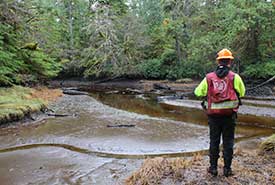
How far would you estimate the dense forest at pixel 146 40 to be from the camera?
20500mm

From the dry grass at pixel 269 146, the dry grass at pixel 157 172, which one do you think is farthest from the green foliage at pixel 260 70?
the dry grass at pixel 157 172

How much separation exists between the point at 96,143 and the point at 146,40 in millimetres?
25801

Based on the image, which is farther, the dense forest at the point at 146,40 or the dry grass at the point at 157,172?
the dense forest at the point at 146,40

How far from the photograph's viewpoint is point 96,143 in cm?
843

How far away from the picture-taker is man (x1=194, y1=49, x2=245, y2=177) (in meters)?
4.39

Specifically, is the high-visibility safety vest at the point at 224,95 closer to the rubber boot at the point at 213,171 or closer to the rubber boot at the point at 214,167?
the rubber boot at the point at 214,167

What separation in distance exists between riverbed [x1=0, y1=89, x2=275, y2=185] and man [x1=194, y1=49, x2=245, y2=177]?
1817mm

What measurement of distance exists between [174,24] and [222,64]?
89.0ft

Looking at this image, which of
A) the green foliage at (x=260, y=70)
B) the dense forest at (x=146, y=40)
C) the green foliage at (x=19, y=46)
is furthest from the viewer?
the green foliage at (x=260, y=70)

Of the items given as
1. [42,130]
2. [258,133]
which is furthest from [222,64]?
[42,130]

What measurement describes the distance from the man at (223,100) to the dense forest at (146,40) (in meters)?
12.5

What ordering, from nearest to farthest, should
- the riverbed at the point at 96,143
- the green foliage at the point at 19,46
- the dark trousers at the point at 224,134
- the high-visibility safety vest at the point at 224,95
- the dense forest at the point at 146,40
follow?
the high-visibility safety vest at the point at 224,95 < the dark trousers at the point at 224,134 < the riverbed at the point at 96,143 < the green foliage at the point at 19,46 < the dense forest at the point at 146,40

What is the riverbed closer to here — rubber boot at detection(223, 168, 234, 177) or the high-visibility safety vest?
rubber boot at detection(223, 168, 234, 177)

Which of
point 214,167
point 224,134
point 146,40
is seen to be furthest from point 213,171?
point 146,40
